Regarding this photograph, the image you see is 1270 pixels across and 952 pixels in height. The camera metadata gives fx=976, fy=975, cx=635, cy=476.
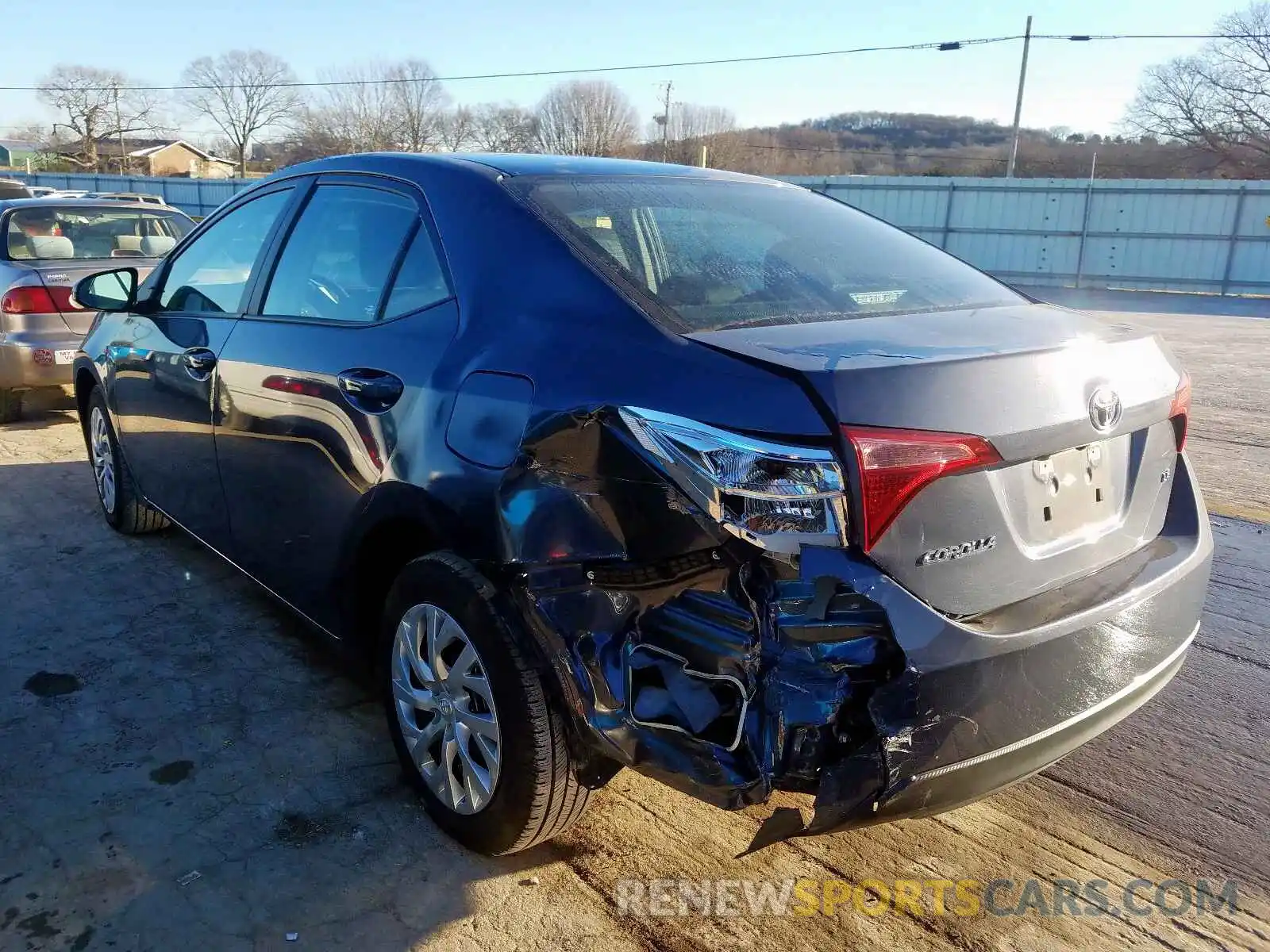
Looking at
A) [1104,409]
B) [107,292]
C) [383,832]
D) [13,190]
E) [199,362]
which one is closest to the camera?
[1104,409]

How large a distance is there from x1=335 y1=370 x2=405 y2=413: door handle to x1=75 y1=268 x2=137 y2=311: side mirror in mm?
2099

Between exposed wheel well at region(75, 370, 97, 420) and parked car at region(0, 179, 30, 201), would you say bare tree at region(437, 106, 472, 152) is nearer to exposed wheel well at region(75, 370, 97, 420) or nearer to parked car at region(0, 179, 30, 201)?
parked car at region(0, 179, 30, 201)

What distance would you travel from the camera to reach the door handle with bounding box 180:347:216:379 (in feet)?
11.3

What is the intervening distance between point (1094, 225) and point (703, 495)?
83.0ft

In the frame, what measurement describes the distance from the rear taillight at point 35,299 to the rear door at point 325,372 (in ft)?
14.9

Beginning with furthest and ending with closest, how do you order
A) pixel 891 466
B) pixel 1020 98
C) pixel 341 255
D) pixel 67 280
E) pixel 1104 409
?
pixel 1020 98 < pixel 67 280 < pixel 341 255 < pixel 1104 409 < pixel 891 466

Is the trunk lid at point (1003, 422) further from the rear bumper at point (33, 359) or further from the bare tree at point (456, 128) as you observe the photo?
the bare tree at point (456, 128)

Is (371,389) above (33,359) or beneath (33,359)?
above

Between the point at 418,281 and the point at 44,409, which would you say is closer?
the point at 418,281

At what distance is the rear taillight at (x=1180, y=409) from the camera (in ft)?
8.01

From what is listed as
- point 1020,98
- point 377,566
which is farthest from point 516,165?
point 1020,98

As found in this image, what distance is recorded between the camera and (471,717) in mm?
2387

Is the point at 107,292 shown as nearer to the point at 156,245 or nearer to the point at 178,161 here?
the point at 156,245

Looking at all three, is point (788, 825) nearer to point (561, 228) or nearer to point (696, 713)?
point (696, 713)
